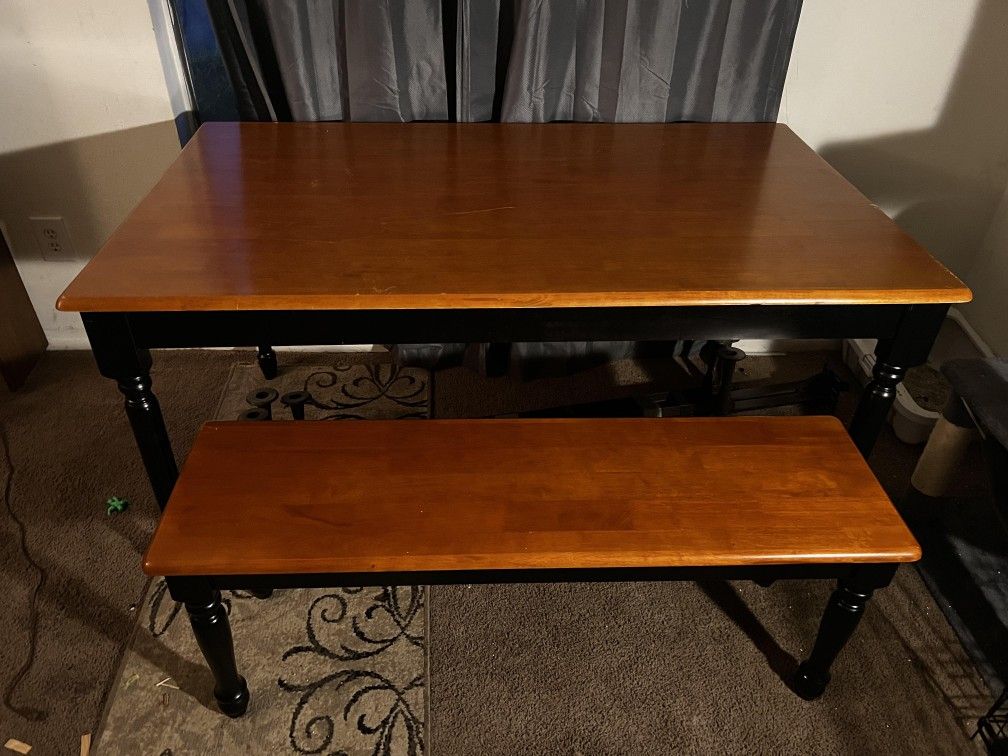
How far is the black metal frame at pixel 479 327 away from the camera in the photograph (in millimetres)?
1147

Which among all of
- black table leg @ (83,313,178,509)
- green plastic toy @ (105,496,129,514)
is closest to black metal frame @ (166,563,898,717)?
black table leg @ (83,313,178,509)

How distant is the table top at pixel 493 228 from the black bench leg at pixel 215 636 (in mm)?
404

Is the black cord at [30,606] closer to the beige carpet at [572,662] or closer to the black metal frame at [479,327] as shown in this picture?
the beige carpet at [572,662]

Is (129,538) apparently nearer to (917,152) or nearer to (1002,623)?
(1002,623)

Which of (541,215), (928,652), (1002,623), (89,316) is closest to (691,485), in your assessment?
(541,215)

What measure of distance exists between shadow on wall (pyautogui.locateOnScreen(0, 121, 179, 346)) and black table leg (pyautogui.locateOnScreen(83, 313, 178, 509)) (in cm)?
85

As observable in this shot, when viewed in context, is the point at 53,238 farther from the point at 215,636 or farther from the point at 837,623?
the point at 837,623

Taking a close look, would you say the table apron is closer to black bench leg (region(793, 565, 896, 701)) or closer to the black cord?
black bench leg (region(793, 565, 896, 701))

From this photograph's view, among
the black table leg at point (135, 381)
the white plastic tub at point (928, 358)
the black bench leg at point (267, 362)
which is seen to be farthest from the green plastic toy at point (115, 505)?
the white plastic tub at point (928, 358)

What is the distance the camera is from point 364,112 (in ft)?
5.56

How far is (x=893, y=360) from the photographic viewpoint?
1.27m

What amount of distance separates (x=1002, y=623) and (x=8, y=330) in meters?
2.36

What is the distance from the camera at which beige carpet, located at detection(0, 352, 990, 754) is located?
1.34 metres

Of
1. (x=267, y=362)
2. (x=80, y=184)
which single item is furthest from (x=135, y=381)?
(x=80, y=184)
